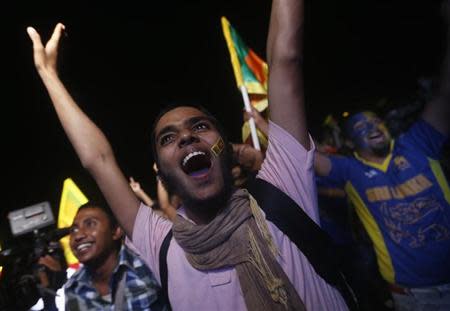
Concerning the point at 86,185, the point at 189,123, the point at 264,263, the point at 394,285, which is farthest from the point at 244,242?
the point at 86,185

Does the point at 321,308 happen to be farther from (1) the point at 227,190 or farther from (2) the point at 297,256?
(1) the point at 227,190

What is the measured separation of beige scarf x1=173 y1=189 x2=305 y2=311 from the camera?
4.26 ft

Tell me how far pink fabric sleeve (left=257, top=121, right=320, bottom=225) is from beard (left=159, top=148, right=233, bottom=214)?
254mm

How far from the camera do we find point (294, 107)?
144 centimetres

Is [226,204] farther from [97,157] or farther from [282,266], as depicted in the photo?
[97,157]

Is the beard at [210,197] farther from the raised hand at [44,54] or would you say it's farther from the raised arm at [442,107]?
the raised arm at [442,107]

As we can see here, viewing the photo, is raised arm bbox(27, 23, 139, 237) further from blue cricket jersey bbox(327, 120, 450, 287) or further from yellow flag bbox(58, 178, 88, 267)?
yellow flag bbox(58, 178, 88, 267)

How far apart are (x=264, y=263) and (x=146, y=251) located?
0.62m

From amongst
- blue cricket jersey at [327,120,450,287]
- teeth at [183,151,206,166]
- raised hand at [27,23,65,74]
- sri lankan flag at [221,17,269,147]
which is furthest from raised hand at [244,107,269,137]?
raised hand at [27,23,65,74]

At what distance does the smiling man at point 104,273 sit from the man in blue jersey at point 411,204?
1928 mm

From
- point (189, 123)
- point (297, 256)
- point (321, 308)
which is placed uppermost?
point (189, 123)

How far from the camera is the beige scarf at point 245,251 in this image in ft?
4.26

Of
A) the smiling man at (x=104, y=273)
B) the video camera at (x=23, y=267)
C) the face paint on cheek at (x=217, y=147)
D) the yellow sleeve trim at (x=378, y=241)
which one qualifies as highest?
the face paint on cheek at (x=217, y=147)

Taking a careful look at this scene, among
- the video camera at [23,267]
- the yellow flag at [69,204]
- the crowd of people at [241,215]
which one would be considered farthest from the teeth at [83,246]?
the yellow flag at [69,204]
